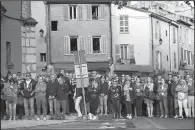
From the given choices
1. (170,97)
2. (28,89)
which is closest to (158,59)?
(170,97)

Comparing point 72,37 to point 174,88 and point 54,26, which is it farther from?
point 174,88

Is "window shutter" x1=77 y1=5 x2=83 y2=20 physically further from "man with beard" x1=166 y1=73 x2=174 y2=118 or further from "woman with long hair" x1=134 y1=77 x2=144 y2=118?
"man with beard" x1=166 y1=73 x2=174 y2=118

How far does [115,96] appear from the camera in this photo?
69.8ft

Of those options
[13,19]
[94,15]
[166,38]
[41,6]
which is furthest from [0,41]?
[94,15]

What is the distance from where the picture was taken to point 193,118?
20.8 meters

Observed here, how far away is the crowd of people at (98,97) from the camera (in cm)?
2009

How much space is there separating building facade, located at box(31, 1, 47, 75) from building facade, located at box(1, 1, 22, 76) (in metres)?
5.84

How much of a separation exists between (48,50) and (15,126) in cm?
932

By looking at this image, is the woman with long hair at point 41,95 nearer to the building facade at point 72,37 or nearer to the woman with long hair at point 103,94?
the woman with long hair at point 103,94

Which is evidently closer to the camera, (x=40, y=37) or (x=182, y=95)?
(x=182, y=95)

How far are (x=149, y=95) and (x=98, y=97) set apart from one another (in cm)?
193

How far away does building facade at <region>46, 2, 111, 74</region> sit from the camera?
78.2ft

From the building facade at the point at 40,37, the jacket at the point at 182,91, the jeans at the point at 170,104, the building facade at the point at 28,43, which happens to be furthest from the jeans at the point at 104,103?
the building facade at the point at 40,37

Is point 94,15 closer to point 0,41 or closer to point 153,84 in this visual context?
point 153,84
